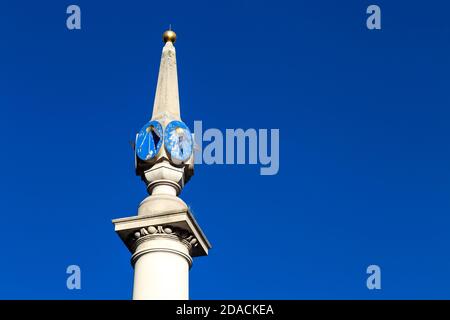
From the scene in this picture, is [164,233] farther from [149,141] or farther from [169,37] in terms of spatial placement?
[169,37]

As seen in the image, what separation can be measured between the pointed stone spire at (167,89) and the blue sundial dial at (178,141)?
0.58m

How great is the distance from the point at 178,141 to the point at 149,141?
1.01 meters

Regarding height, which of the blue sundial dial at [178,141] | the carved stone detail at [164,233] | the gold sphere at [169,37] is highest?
the gold sphere at [169,37]

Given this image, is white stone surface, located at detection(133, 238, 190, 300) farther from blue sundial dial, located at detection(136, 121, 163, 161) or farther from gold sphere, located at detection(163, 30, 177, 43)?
gold sphere, located at detection(163, 30, 177, 43)

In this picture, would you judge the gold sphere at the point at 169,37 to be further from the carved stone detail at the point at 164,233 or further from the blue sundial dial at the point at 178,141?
the carved stone detail at the point at 164,233

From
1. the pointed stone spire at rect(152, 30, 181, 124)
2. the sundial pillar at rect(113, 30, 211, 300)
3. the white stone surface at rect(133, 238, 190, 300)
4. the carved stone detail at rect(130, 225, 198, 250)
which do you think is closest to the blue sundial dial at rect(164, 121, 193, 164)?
the sundial pillar at rect(113, 30, 211, 300)

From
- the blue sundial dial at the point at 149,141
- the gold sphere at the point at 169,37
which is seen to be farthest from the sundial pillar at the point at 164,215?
the gold sphere at the point at 169,37

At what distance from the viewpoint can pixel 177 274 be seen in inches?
1196

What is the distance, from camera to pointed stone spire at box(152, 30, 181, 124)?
34.5 meters

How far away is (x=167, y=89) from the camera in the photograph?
35.1 m

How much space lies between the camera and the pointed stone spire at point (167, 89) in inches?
1357

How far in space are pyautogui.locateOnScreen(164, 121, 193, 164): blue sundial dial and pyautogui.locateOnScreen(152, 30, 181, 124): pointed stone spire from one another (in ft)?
1.91

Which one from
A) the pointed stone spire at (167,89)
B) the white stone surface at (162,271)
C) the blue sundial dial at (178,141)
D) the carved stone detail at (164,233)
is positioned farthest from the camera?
the pointed stone spire at (167,89)

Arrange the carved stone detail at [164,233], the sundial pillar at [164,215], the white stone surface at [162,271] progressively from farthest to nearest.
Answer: the carved stone detail at [164,233] → the sundial pillar at [164,215] → the white stone surface at [162,271]
